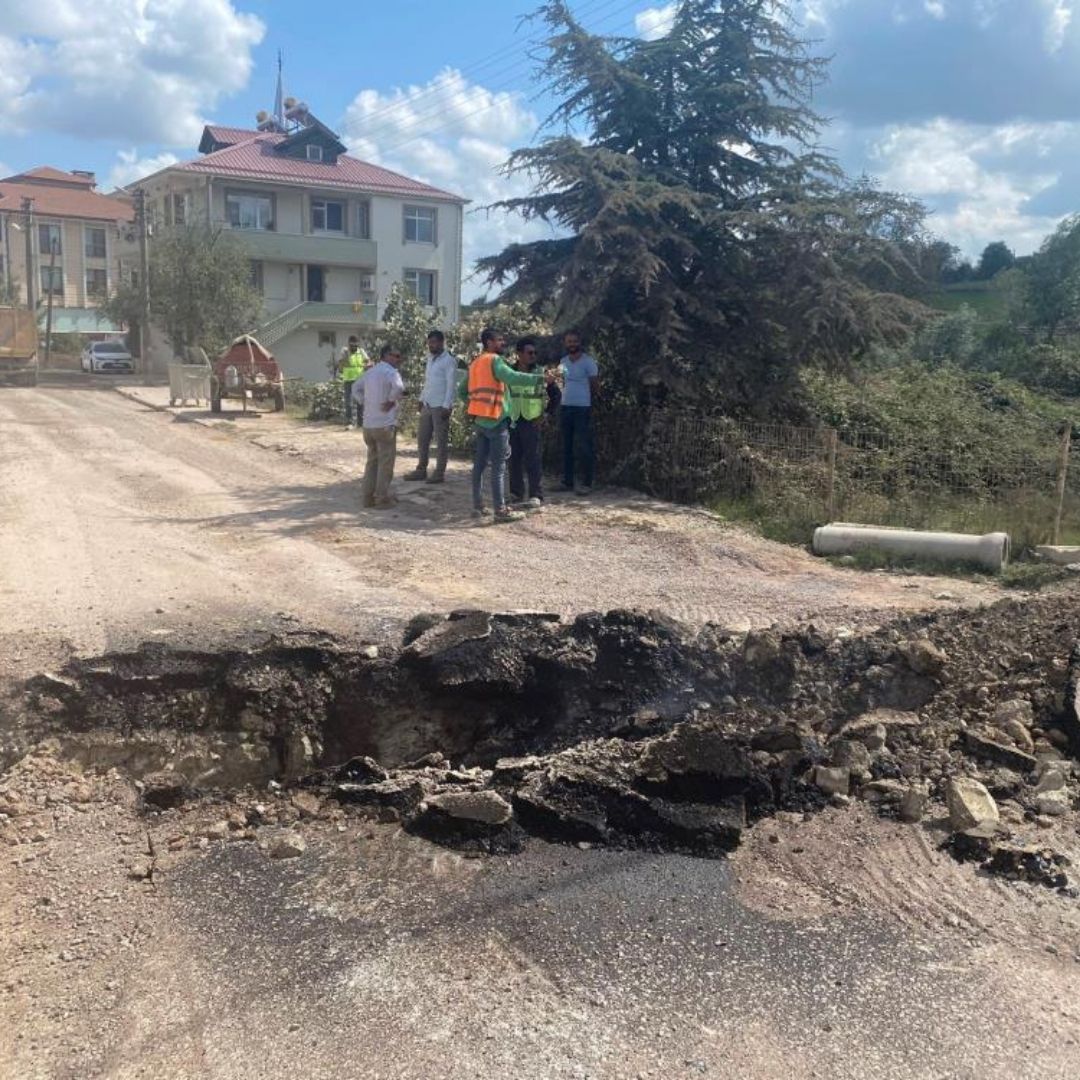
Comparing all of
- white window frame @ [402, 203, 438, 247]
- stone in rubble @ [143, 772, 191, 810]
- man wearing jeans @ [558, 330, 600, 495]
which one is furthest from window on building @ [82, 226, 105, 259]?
stone in rubble @ [143, 772, 191, 810]

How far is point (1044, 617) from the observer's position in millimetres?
6633

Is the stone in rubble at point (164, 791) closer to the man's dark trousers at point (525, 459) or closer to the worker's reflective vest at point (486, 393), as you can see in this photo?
the worker's reflective vest at point (486, 393)

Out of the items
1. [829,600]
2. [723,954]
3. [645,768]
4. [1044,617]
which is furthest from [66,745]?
[1044,617]

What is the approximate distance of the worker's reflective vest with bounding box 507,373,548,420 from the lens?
35.3 feet

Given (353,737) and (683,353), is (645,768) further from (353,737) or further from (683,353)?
(683,353)

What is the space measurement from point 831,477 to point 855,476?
0.40 meters

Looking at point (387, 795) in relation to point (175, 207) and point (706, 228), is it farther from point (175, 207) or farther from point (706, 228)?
point (175, 207)

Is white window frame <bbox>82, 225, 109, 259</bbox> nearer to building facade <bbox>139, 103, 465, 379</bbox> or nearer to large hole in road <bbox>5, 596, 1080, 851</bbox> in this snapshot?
building facade <bbox>139, 103, 465, 379</bbox>

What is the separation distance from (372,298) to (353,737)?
44.2 metres

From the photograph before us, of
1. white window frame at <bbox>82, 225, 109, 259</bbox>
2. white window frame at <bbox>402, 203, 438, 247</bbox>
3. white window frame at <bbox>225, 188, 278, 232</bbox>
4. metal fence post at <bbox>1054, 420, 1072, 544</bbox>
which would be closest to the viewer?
metal fence post at <bbox>1054, 420, 1072, 544</bbox>

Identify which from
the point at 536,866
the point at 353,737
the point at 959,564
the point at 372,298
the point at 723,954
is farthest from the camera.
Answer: the point at 372,298

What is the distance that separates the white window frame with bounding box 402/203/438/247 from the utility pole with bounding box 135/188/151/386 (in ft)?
40.3

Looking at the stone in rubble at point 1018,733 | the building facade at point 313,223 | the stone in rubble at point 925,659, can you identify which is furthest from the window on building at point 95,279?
the stone in rubble at point 1018,733

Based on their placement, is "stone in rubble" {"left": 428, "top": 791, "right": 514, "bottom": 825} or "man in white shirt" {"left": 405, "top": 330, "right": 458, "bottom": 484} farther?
"man in white shirt" {"left": 405, "top": 330, "right": 458, "bottom": 484}
